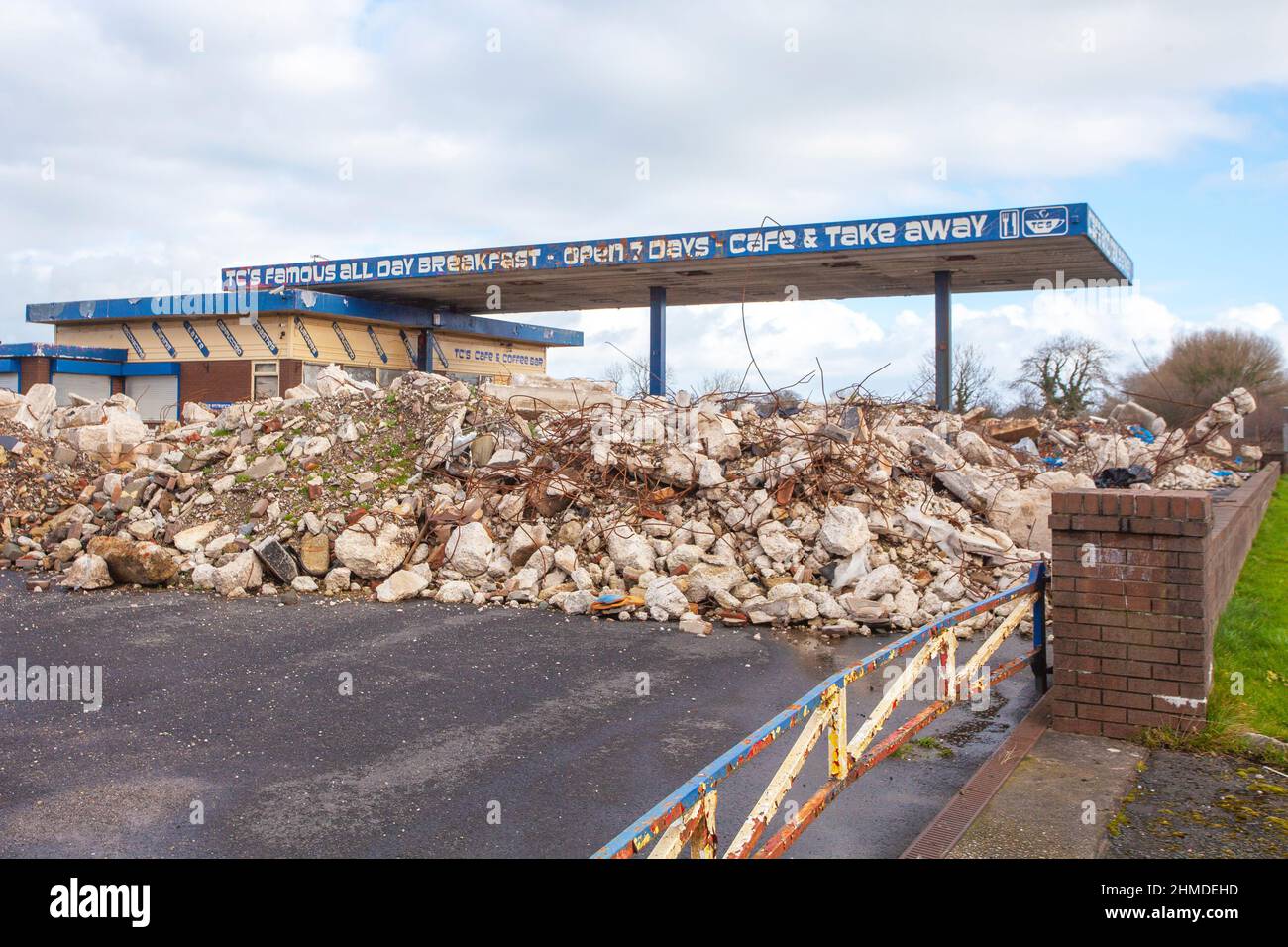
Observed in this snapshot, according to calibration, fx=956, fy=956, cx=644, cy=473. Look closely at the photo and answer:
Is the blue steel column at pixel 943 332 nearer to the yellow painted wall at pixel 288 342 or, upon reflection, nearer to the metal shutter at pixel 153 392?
the yellow painted wall at pixel 288 342

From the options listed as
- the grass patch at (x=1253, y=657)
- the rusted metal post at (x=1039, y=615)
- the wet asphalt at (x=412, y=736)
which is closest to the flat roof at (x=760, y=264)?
the grass patch at (x=1253, y=657)

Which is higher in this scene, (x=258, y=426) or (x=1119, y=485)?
(x=258, y=426)

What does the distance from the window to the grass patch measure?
82.7ft

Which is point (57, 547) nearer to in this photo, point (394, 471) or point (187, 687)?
point (394, 471)

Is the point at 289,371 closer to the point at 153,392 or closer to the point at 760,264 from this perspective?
the point at 153,392

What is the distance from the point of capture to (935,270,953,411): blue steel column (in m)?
24.3

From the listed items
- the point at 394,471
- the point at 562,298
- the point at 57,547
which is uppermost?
the point at 562,298

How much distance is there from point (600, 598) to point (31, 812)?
5620mm

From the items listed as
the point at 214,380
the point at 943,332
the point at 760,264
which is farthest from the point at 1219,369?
the point at 214,380

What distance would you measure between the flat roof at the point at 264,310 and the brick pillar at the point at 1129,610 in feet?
85.1

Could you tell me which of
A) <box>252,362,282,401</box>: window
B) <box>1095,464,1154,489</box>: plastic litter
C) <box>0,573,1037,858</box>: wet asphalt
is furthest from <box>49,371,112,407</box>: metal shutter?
<box>1095,464,1154,489</box>: plastic litter
